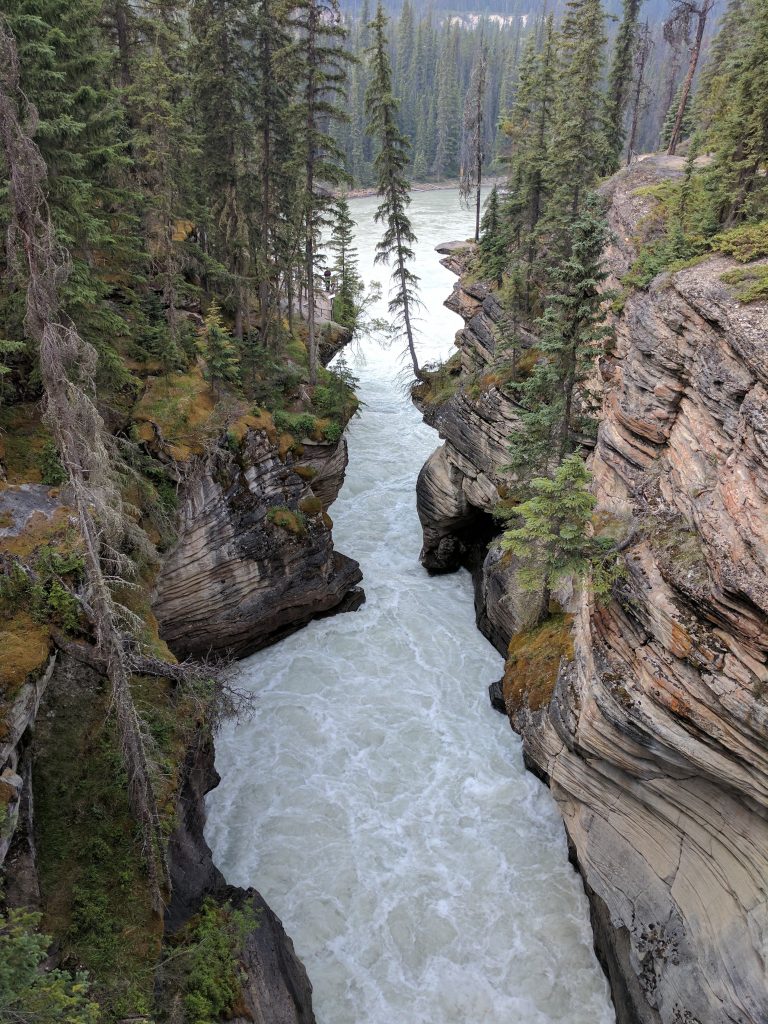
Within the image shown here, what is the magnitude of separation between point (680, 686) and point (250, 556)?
1289 cm

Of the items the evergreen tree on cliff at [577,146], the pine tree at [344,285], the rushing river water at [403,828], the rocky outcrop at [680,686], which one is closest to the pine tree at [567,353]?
the rocky outcrop at [680,686]

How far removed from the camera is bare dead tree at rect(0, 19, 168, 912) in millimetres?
7977

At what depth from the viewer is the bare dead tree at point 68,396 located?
7.98 m

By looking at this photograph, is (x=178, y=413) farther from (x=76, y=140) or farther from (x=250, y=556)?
(x=76, y=140)

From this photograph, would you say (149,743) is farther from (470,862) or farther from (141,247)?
(141,247)

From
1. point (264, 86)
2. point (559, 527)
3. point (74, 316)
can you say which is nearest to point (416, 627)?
point (559, 527)

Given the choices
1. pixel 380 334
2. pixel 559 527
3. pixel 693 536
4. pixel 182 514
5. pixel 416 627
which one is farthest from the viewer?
pixel 380 334

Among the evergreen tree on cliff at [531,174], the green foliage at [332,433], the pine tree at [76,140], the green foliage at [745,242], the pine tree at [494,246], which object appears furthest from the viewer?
the pine tree at [494,246]

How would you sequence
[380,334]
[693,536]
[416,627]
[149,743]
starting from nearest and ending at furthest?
[693,536]
[149,743]
[416,627]
[380,334]

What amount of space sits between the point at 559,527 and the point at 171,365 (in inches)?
538

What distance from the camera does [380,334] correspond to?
43938mm

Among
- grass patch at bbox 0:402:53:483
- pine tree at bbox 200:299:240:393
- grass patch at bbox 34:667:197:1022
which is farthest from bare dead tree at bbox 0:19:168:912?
pine tree at bbox 200:299:240:393

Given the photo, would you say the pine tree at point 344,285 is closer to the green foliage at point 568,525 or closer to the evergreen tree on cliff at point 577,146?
the evergreen tree on cliff at point 577,146

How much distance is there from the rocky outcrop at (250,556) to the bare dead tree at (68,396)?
734 centimetres
